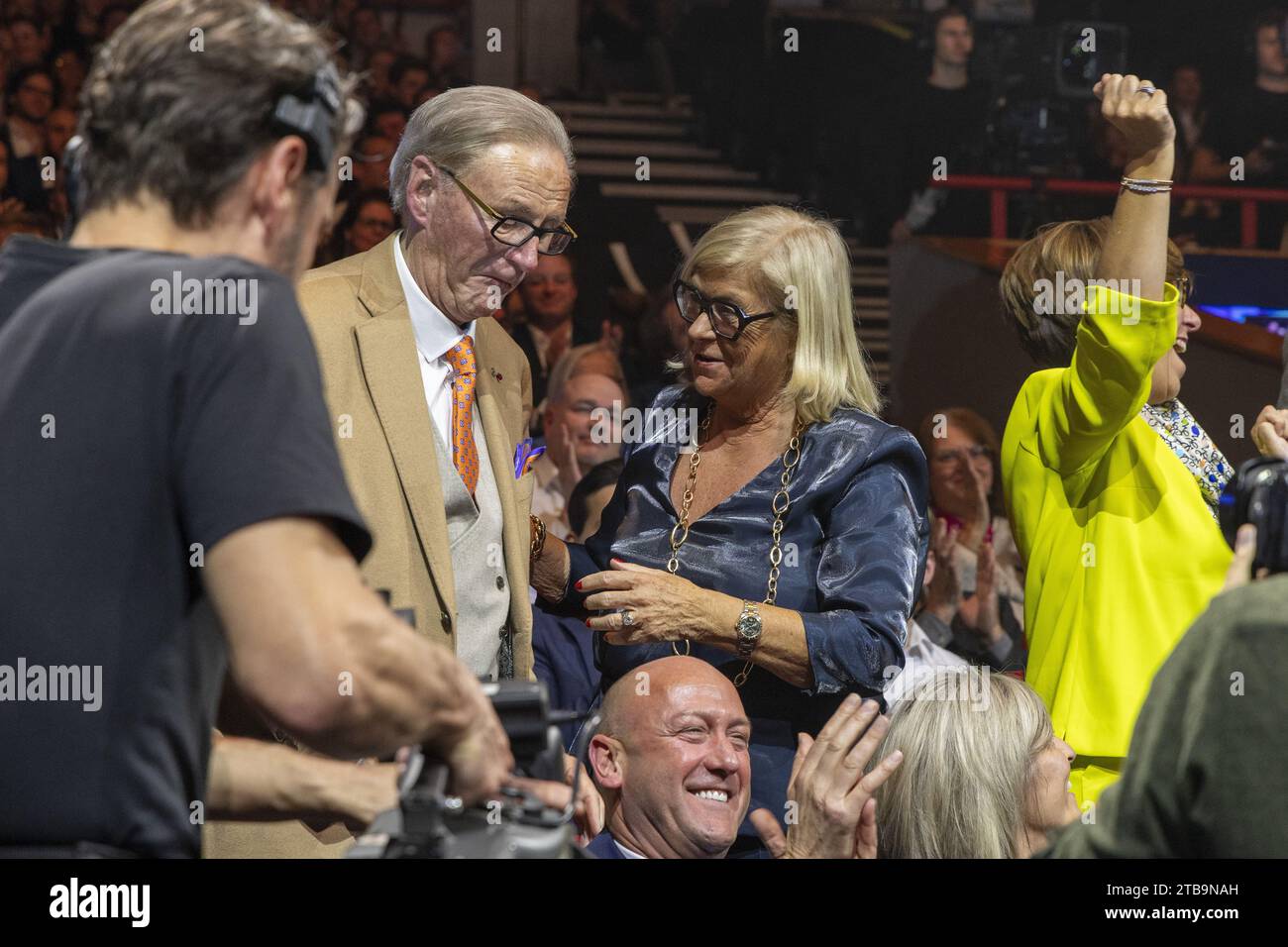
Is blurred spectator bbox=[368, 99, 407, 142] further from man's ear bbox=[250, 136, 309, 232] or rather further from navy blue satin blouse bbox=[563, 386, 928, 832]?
man's ear bbox=[250, 136, 309, 232]

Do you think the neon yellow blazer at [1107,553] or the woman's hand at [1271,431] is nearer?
the woman's hand at [1271,431]

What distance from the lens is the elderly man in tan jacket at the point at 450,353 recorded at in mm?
2119

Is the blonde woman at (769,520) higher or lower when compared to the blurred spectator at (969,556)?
higher

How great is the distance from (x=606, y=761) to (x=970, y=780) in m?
0.55

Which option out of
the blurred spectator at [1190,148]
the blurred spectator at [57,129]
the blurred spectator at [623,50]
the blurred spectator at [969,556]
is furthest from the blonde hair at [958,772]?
the blurred spectator at [623,50]

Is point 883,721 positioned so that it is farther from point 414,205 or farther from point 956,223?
point 956,223

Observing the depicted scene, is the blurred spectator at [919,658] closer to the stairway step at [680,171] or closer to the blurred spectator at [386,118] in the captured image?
the blurred spectator at [386,118]

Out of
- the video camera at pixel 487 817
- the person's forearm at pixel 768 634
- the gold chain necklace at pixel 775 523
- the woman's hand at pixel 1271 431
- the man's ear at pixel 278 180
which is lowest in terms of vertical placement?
the person's forearm at pixel 768 634

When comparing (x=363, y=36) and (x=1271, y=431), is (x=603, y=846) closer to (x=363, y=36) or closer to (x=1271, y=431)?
(x=1271, y=431)

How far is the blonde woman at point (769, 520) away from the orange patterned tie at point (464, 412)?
24 centimetres

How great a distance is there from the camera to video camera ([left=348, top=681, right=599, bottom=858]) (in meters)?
1.11

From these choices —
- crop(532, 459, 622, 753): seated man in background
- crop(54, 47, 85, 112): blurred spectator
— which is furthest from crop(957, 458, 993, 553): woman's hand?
crop(54, 47, 85, 112): blurred spectator

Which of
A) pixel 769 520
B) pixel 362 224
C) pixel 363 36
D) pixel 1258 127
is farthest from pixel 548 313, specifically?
pixel 1258 127
